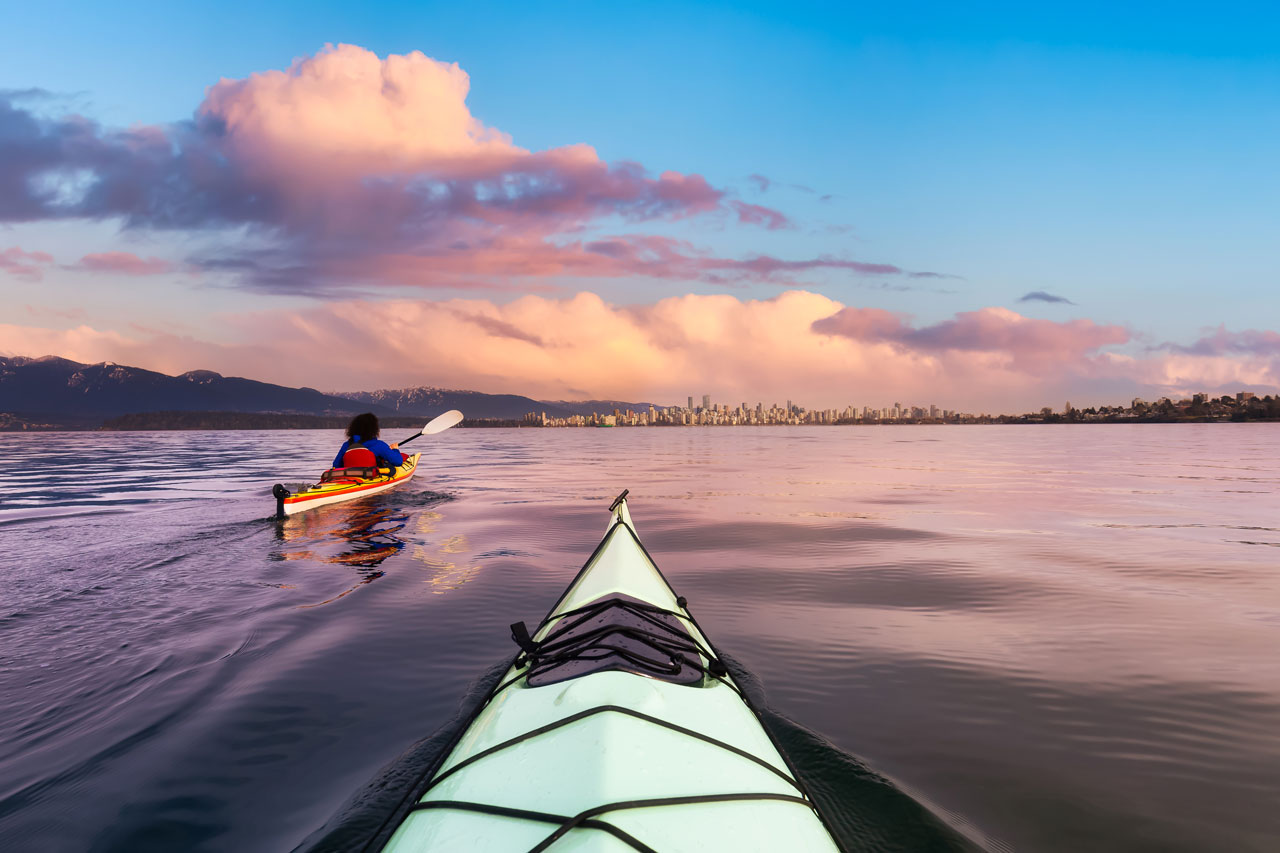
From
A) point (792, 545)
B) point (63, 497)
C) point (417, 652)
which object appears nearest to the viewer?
point (417, 652)

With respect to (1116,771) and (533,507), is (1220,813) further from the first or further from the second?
(533,507)

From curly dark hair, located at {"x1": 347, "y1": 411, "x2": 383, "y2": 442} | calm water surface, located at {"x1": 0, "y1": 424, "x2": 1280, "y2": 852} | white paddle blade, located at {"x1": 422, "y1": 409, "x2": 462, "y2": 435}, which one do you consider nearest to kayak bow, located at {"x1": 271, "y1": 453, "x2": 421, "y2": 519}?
calm water surface, located at {"x1": 0, "y1": 424, "x2": 1280, "y2": 852}

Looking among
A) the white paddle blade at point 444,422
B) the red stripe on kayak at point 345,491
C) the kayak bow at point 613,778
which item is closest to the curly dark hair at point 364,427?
the red stripe on kayak at point 345,491

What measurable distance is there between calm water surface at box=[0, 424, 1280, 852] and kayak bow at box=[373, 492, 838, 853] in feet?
4.47

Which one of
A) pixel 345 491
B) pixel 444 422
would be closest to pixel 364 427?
pixel 345 491

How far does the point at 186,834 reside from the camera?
3.15 meters

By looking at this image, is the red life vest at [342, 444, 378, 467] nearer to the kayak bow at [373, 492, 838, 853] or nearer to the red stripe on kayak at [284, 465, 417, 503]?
the red stripe on kayak at [284, 465, 417, 503]

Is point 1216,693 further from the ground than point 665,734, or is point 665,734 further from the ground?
point 665,734

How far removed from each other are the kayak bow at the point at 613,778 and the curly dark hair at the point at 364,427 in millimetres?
14559

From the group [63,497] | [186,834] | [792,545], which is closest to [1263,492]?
[792,545]

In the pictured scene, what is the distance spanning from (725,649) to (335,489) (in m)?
12.8

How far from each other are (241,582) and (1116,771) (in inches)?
388

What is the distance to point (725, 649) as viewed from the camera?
19.0 ft

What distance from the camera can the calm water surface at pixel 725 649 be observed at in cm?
345
